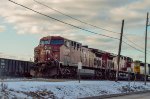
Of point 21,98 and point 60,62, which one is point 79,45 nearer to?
point 60,62

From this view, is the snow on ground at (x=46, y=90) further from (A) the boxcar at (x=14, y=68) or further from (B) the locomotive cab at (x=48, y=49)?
(A) the boxcar at (x=14, y=68)

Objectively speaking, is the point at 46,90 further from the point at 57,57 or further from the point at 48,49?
the point at 48,49

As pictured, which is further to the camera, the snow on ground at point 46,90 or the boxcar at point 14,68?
the boxcar at point 14,68

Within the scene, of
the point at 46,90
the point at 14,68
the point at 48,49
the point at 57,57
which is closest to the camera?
the point at 46,90

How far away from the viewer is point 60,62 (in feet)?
136

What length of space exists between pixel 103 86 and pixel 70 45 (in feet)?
31.3

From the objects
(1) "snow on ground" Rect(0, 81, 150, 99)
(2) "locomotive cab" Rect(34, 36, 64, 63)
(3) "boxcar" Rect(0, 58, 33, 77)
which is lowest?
(1) "snow on ground" Rect(0, 81, 150, 99)

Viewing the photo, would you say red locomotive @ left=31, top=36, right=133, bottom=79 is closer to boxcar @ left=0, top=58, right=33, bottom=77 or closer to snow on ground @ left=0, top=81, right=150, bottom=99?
boxcar @ left=0, top=58, right=33, bottom=77

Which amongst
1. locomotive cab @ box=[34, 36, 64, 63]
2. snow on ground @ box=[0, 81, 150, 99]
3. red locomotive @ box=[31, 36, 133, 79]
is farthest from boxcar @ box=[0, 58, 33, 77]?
snow on ground @ box=[0, 81, 150, 99]

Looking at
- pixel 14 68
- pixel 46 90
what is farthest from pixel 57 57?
pixel 46 90

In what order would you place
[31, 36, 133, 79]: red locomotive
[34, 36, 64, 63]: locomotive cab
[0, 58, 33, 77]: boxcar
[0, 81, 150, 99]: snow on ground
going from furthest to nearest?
[34, 36, 64, 63]: locomotive cab → [31, 36, 133, 79]: red locomotive → [0, 58, 33, 77]: boxcar → [0, 81, 150, 99]: snow on ground

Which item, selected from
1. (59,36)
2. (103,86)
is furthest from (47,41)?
(103,86)

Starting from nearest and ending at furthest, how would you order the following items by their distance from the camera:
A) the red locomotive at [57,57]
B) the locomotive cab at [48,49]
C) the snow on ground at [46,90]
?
the snow on ground at [46,90] < the red locomotive at [57,57] < the locomotive cab at [48,49]

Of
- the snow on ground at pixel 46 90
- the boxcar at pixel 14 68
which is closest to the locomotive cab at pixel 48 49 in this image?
the boxcar at pixel 14 68
